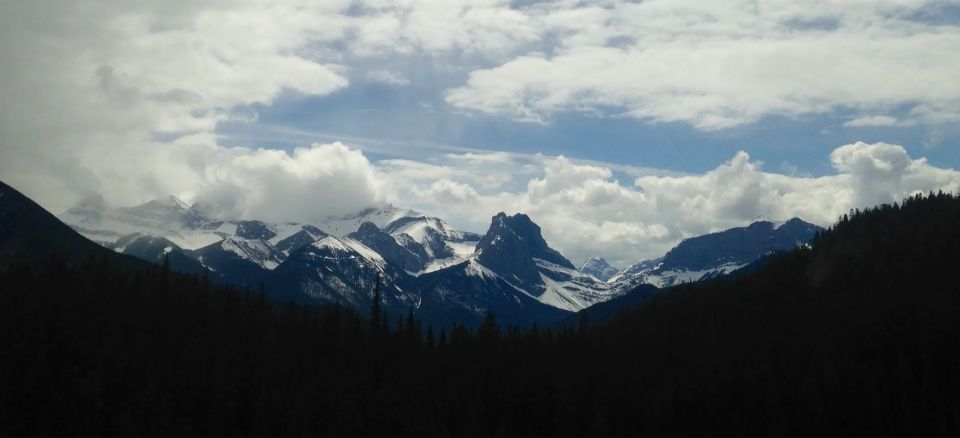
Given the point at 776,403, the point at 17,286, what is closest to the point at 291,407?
the point at 17,286

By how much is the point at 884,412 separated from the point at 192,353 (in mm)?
145566

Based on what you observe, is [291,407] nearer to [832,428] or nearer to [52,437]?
[52,437]

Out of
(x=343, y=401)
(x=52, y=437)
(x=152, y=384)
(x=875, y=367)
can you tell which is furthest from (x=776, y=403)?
(x=52, y=437)

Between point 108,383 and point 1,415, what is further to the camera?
point 108,383

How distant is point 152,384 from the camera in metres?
169

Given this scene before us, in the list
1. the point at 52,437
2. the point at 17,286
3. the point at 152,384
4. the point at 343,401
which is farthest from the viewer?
the point at 17,286

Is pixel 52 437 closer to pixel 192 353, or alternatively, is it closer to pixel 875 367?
pixel 192 353

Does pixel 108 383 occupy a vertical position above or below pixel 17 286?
below

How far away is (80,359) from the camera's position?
173625 millimetres

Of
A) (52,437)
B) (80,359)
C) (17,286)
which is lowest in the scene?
(52,437)

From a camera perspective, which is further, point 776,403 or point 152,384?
point 776,403

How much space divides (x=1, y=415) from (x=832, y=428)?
157 metres

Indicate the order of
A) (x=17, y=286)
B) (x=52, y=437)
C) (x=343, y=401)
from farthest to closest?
(x=17, y=286), (x=343, y=401), (x=52, y=437)

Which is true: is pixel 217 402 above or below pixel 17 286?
below
